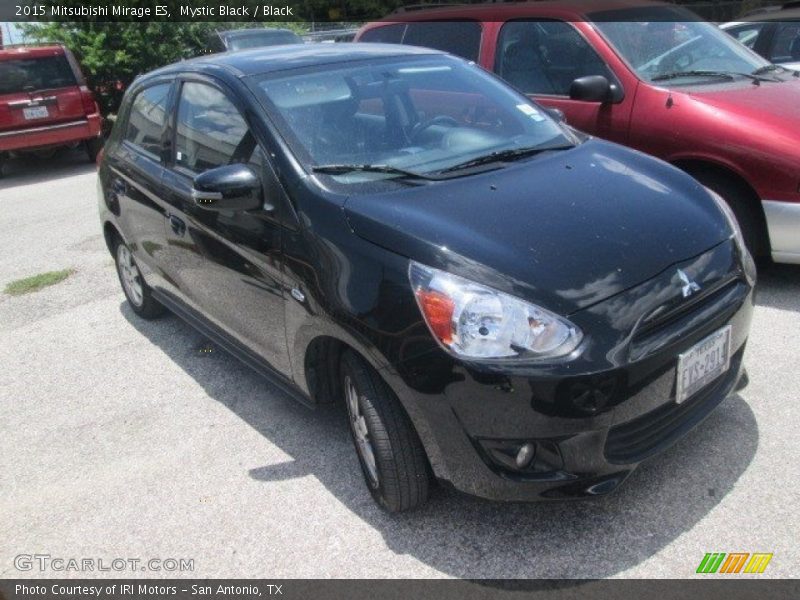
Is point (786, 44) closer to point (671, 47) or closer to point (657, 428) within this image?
point (671, 47)

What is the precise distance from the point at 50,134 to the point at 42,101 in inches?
18.4

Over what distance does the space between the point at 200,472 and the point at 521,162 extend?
1994mm

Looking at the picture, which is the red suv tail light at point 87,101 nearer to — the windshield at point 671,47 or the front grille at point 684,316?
the windshield at point 671,47

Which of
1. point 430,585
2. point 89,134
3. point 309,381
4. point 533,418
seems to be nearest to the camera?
point 533,418

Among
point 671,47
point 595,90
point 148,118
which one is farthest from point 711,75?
point 148,118

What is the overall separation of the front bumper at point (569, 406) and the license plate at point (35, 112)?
33.5ft

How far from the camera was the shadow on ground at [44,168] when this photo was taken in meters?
11.7

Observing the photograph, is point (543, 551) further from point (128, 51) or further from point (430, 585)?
point (128, 51)

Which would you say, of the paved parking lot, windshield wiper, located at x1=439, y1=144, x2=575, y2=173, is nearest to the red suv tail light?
the paved parking lot

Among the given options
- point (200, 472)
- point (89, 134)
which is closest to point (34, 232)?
point (89, 134)

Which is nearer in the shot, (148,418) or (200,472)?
(200,472)

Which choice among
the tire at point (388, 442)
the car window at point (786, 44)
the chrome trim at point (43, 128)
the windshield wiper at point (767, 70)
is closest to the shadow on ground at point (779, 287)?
the windshield wiper at point (767, 70)

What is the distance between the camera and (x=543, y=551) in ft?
9.13

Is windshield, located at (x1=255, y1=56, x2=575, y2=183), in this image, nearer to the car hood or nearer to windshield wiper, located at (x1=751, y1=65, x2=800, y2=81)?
the car hood
